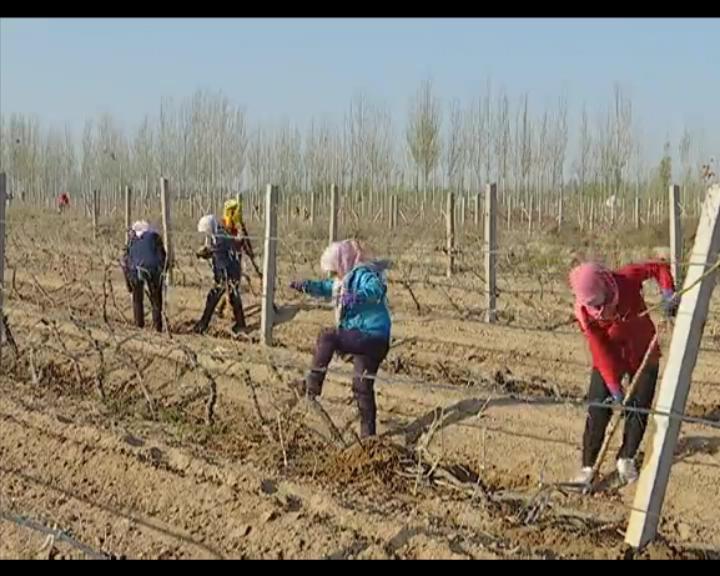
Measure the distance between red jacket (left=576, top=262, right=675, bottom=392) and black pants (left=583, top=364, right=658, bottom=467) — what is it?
11cm

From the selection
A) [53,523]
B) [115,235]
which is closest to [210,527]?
[53,523]

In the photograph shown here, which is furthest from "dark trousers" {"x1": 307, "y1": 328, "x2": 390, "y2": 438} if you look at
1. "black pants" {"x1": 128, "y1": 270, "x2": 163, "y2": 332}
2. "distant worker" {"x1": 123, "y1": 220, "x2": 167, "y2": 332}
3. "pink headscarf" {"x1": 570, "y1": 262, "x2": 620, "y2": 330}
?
"distant worker" {"x1": 123, "y1": 220, "x2": 167, "y2": 332}

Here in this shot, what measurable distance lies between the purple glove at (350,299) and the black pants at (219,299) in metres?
4.54

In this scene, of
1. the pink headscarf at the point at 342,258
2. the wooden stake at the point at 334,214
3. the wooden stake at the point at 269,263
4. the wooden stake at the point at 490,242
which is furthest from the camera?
the wooden stake at the point at 334,214

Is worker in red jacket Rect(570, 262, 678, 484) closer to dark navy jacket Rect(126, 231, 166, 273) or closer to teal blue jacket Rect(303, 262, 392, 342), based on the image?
teal blue jacket Rect(303, 262, 392, 342)

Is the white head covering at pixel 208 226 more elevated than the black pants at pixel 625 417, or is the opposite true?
the white head covering at pixel 208 226

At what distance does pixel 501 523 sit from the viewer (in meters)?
5.07

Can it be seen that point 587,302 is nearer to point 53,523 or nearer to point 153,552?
point 153,552

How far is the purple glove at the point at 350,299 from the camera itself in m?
6.52

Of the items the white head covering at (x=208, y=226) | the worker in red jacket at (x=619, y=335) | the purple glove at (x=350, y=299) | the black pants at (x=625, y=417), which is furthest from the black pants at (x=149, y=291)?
the worker in red jacket at (x=619, y=335)

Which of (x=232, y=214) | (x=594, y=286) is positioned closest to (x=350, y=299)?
(x=594, y=286)

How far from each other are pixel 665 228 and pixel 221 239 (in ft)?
56.5

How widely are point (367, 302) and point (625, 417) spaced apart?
1.86m

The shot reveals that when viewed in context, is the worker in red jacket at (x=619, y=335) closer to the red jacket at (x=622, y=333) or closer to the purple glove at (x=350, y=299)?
the red jacket at (x=622, y=333)
